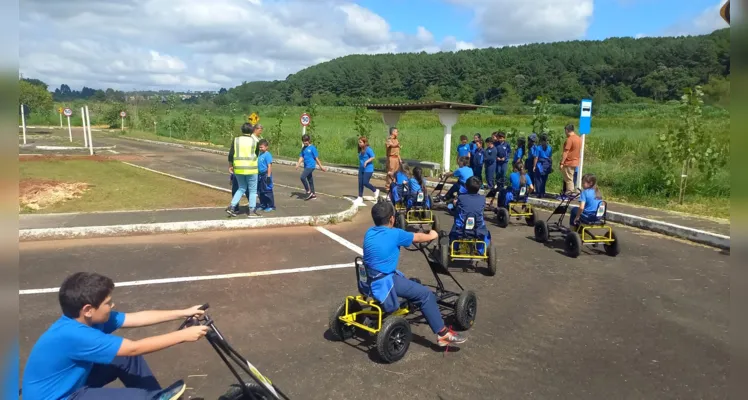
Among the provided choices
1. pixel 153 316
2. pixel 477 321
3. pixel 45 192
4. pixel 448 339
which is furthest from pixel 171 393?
pixel 45 192

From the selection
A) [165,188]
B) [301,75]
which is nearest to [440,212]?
[165,188]

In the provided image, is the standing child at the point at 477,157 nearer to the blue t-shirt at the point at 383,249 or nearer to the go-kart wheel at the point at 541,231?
the go-kart wheel at the point at 541,231

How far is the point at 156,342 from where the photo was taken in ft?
10.9

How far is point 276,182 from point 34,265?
32.8ft

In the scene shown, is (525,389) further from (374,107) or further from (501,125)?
(501,125)

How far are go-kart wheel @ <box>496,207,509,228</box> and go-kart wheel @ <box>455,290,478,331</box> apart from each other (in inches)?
215

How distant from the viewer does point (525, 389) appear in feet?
15.3

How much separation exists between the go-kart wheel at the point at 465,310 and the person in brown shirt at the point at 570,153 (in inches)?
339

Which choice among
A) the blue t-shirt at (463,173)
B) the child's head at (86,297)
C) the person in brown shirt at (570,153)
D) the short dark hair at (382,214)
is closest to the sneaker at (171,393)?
the child's head at (86,297)

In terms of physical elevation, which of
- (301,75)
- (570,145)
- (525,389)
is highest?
(301,75)

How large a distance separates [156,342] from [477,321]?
394 cm

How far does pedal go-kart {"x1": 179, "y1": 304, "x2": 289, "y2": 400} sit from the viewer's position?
3543 millimetres

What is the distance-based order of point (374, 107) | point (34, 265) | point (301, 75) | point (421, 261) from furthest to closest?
point (301, 75)
point (374, 107)
point (421, 261)
point (34, 265)

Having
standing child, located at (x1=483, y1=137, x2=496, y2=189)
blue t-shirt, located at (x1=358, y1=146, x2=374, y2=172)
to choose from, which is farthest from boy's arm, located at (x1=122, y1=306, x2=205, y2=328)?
standing child, located at (x1=483, y1=137, x2=496, y2=189)
